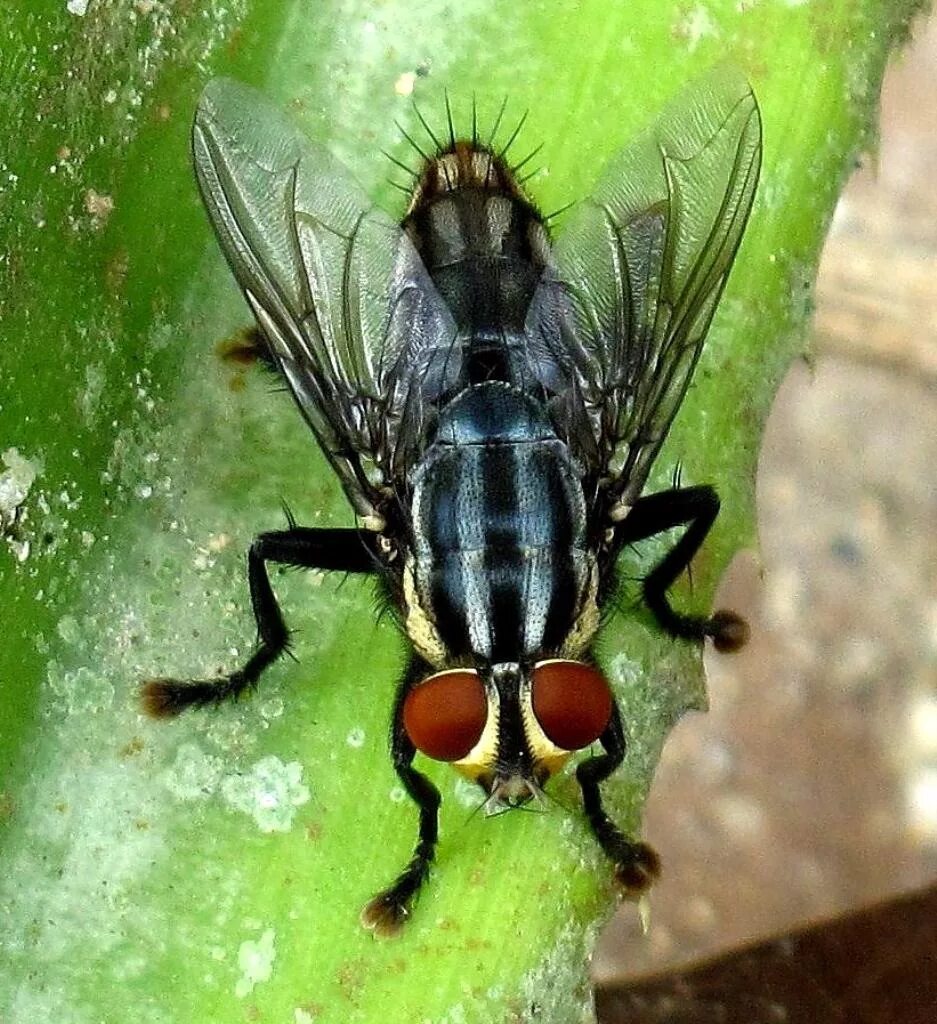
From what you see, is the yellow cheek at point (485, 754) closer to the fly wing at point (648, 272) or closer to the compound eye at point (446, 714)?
the compound eye at point (446, 714)

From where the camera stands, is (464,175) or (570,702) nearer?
(570,702)

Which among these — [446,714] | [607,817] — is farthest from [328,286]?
[607,817]

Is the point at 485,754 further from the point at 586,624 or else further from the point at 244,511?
the point at 244,511

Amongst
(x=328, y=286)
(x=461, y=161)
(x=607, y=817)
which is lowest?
(x=607, y=817)

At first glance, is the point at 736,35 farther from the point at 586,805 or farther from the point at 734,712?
the point at 734,712

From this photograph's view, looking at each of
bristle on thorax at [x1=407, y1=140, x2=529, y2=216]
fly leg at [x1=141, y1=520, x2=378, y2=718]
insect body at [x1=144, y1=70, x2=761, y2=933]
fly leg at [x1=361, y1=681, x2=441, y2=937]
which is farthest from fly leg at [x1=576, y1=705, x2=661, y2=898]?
bristle on thorax at [x1=407, y1=140, x2=529, y2=216]

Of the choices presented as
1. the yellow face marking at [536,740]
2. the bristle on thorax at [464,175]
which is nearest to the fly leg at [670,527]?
the yellow face marking at [536,740]

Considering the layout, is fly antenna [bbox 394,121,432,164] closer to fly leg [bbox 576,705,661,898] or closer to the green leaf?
the green leaf

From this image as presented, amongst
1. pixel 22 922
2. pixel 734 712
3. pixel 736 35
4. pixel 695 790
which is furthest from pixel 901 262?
pixel 22 922
